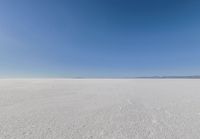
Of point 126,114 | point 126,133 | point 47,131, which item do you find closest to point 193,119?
point 126,114

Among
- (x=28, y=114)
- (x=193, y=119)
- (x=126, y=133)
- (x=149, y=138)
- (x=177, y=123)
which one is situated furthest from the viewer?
(x=28, y=114)

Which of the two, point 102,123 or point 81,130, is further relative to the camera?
point 102,123

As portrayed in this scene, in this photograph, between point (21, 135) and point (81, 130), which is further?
point (81, 130)

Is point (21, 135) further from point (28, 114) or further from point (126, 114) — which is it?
point (126, 114)

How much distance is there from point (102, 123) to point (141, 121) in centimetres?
90

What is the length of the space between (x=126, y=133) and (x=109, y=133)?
0.31 metres

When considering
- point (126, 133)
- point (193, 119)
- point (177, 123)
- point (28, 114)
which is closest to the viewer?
point (126, 133)

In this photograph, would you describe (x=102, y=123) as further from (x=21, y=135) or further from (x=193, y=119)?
(x=193, y=119)

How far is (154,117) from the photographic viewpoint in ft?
9.39

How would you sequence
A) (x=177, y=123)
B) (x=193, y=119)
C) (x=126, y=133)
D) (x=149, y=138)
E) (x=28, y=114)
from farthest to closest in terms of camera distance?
(x=28, y=114) < (x=193, y=119) < (x=177, y=123) < (x=126, y=133) < (x=149, y=138)

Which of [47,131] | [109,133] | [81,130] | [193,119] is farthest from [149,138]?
[47,131]

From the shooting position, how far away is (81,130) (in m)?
2.24

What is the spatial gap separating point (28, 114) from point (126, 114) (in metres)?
2.57

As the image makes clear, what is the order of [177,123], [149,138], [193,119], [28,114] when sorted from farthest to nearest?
1. [28,114]
2. [193,119]
3. [177,123]
4. [149,138]
